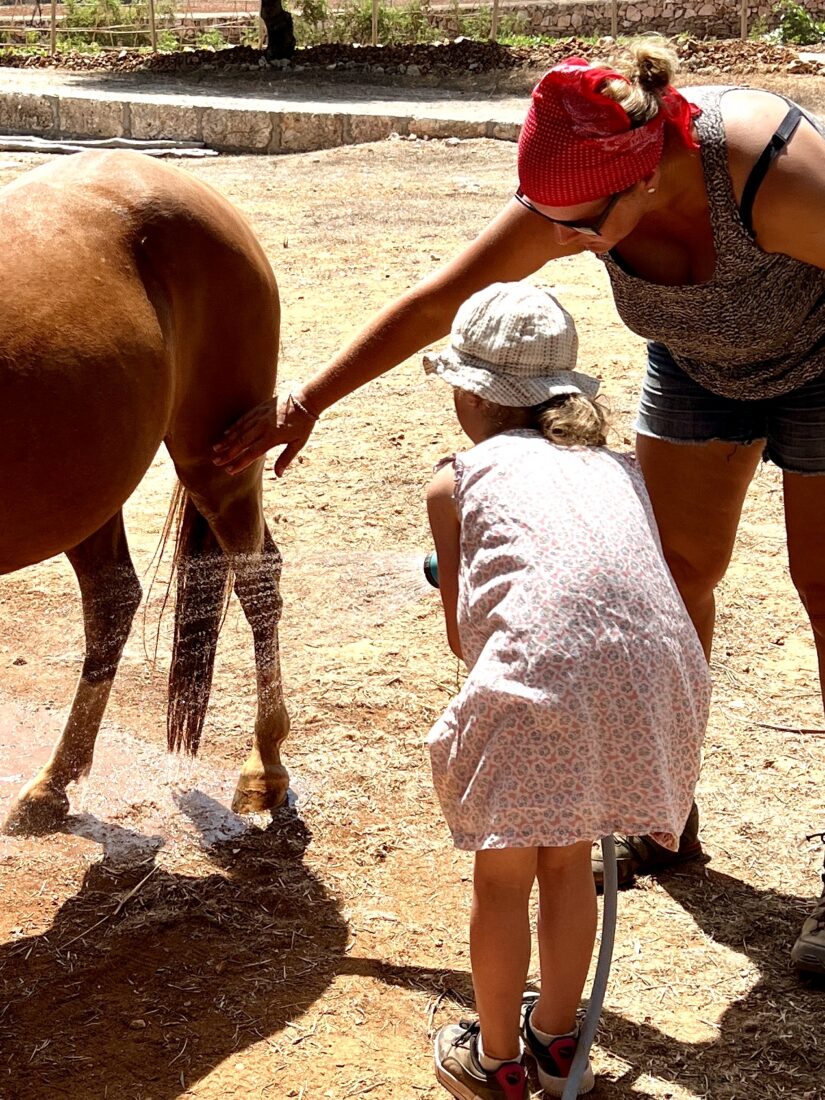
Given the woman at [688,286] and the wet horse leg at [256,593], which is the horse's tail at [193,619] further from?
the woman at [688,286]

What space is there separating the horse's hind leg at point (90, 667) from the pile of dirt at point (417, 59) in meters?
12.1

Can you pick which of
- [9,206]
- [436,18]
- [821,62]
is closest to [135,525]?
[9,206]

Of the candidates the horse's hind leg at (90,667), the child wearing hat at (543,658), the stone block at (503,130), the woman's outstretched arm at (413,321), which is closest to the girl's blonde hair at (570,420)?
the child wearing hat at (543,658)

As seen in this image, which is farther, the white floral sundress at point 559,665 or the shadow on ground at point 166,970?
the shadow on ground at point 166,970

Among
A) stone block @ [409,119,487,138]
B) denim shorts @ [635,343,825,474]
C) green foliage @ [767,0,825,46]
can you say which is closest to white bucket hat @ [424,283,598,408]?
denim shorts @ [635,343,825,474]

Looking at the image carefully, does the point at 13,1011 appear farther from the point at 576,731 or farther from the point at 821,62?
the point at 821,62

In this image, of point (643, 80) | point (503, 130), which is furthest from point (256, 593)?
point (503, 130)

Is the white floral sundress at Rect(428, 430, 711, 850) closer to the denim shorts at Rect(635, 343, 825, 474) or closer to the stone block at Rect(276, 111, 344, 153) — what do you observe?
the denim shorts at Rect(635, 343, 825, 474)

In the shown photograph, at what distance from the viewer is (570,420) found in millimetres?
2053

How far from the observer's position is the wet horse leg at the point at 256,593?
3252 mm

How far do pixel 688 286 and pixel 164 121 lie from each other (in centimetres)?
1285

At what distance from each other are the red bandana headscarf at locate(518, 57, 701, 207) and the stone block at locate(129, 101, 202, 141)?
1246 cm

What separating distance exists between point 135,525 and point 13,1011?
2446 millimetres

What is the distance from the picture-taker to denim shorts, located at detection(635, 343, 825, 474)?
2516 mm
